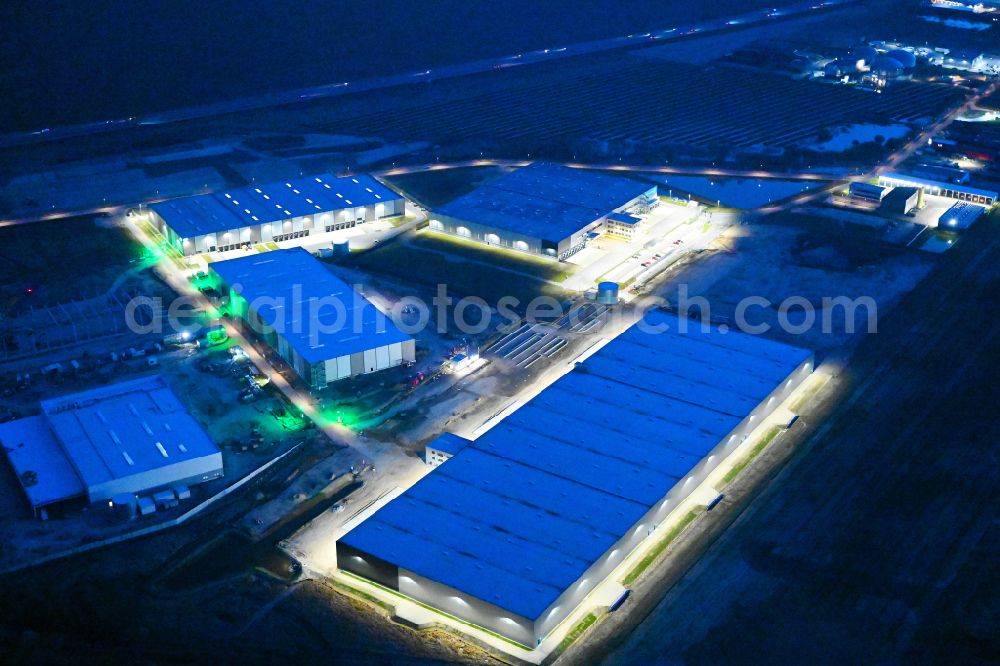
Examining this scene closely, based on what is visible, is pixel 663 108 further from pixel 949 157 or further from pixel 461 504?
pixel 461 504

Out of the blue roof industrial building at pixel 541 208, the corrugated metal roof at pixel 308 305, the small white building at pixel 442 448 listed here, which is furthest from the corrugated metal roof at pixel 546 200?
the small white building at pixel 442 448

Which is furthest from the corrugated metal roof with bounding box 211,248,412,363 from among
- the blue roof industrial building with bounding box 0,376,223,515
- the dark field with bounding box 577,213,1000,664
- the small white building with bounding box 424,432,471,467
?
the dark field with bounding box 577,213,1000,664

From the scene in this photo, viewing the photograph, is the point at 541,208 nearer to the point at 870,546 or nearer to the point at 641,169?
the point at 641,169

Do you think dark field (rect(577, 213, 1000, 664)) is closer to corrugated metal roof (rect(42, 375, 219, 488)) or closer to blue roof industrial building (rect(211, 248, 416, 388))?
corrugated metal roof (rect(42, 375, 219, 488))

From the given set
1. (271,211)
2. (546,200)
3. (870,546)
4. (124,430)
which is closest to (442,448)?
(124,430)

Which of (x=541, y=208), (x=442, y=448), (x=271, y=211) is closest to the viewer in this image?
(x=442, y=448)
